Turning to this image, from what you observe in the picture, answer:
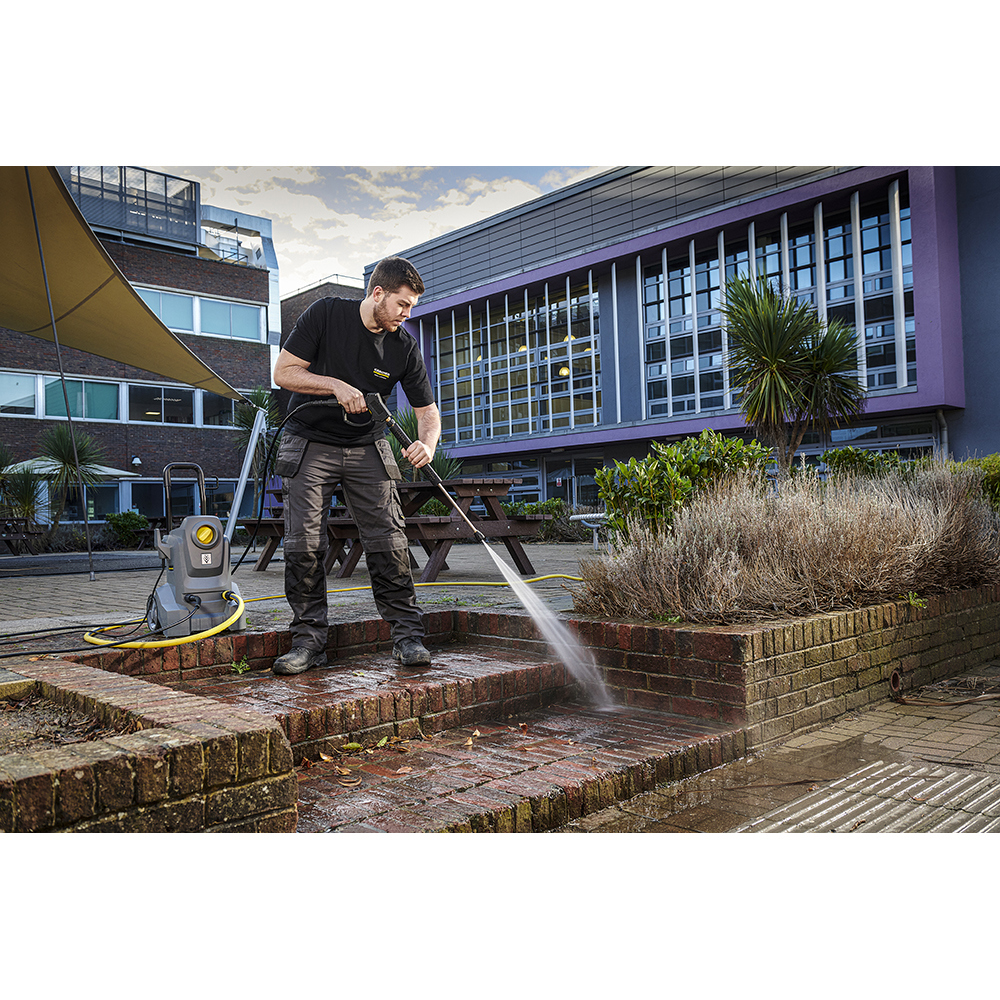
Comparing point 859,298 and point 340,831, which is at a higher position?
point 859,298

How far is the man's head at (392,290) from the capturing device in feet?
10.8

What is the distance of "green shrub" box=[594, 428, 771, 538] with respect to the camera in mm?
4508

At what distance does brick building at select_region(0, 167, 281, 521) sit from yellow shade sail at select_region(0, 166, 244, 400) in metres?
11.3

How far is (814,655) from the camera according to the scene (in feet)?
11.0

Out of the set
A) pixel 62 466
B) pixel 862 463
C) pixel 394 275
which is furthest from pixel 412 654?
pixel 62 466

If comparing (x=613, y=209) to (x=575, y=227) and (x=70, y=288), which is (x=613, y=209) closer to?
(x=575, y=227)

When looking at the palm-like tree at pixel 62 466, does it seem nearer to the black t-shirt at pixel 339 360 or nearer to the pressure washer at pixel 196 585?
the pressure washer at pixel 196 585

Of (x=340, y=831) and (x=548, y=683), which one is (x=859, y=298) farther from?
(x=340, y=831)

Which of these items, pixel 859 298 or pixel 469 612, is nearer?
pixel 469 612

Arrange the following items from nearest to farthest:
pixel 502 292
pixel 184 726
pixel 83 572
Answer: pixel 184 726, pixel 83 572, pixel 502 292

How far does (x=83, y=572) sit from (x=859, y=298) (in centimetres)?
1544
